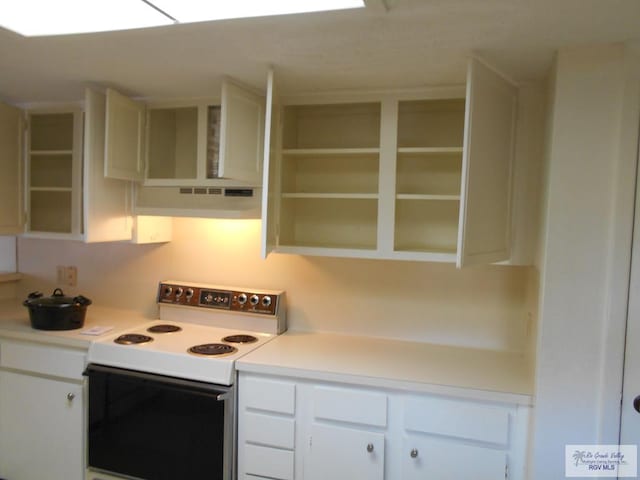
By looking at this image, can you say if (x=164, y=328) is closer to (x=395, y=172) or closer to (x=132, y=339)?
(x=132, y=339)

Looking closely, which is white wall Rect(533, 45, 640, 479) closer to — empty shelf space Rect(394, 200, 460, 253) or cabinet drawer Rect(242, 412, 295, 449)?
empty shelf space Rect(394, 200, 460, 253)

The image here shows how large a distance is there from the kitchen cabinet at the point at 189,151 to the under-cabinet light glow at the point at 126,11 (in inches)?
21.9

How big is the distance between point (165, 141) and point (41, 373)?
131cm

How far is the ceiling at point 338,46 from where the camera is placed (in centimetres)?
136

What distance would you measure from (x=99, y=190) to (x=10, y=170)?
2.25 feet

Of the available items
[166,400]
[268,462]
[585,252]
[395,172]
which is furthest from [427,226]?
[166,400]

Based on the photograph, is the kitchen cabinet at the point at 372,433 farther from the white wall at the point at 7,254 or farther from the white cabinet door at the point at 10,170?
the white wall at the point at 7,254

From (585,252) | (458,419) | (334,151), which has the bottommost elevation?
(458,419)

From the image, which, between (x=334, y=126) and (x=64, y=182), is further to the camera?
(x=64, y=182)

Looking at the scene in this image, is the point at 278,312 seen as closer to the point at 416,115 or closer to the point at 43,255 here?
the point at 416,115

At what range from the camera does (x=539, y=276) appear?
1763mm

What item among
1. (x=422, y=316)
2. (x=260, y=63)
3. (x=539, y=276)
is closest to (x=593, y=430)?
(x=539, y=276)

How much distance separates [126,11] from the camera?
4.65 ft

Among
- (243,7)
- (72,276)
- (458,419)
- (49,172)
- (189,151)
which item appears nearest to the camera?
(243,7)
